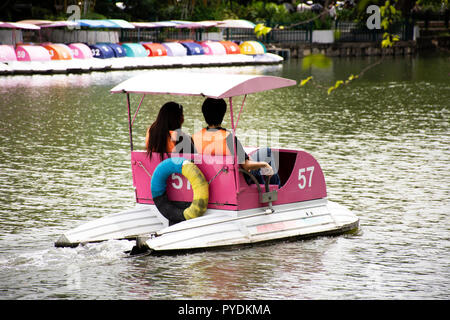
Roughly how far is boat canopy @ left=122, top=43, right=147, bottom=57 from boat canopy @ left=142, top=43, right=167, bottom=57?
0.37 m

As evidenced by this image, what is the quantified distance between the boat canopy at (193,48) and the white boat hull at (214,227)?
33.1m

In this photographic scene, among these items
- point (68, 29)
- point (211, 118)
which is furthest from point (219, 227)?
point (68, 29)

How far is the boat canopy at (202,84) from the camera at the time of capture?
8.68 meters

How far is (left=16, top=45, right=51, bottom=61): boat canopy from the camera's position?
1404 inches

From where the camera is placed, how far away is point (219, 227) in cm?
870

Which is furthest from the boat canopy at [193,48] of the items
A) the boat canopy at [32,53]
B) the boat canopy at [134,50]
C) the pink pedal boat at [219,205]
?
the pink pedal boat at [219,205]

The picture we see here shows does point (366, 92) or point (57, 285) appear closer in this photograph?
point (57, 285)

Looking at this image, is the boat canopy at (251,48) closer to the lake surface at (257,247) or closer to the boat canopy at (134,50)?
the boat canopy at (134,50)

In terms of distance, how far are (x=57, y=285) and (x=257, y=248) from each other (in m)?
2.26

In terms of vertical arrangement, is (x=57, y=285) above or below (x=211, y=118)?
below

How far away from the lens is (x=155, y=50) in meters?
40.8
